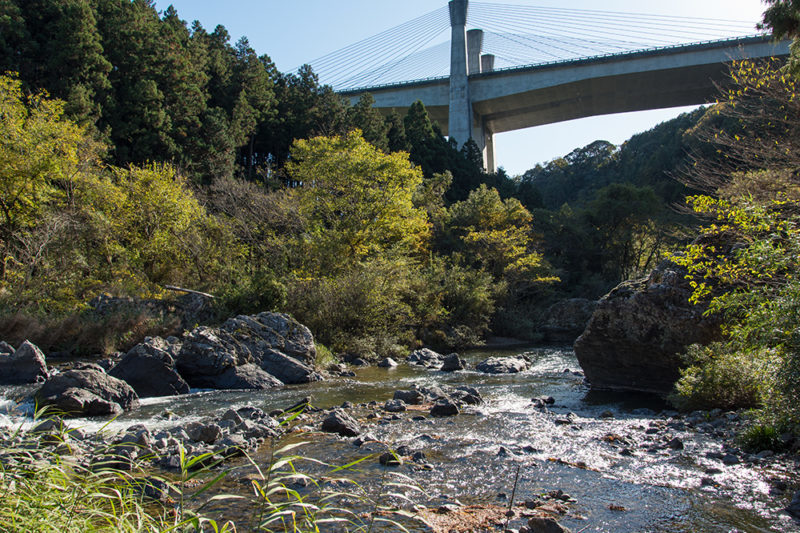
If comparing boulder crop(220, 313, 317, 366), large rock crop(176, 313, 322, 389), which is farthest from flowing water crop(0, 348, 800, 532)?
boulder crop(220, 313, 317, 366)

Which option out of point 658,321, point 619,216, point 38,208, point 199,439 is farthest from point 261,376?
point 619,216

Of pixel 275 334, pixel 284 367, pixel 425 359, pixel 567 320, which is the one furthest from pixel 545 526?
pixel 567 320

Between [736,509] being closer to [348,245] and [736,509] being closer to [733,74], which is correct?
[733,74]

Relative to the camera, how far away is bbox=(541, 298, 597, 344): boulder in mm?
26906

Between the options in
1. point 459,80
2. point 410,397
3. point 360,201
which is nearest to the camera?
point 410,397

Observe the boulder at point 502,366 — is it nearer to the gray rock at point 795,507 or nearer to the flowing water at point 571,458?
the flowing water at point 571,458

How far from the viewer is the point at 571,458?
6449 millimetres

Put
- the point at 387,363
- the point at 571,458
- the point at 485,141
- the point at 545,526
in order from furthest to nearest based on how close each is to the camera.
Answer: the point at 485,141 → the point at 387,363 → the point at 571,458 → the point at 545,526

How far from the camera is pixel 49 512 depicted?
2641 mm

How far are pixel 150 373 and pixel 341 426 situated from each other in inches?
209

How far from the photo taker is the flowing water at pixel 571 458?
15.8 ft

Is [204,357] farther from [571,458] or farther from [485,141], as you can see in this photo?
[485,141]

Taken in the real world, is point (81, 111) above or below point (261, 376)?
above

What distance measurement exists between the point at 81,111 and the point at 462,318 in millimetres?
21349
